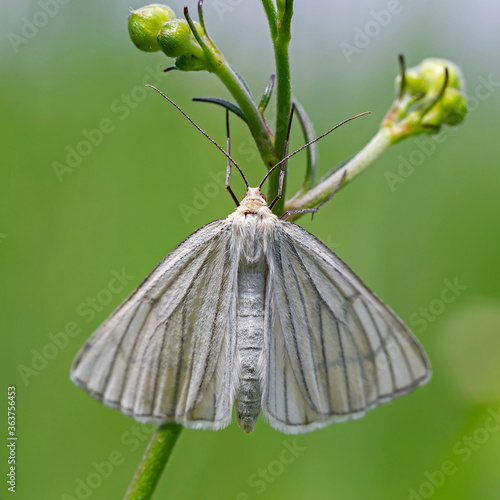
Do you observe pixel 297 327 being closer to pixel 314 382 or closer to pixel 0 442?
pixel 314 382

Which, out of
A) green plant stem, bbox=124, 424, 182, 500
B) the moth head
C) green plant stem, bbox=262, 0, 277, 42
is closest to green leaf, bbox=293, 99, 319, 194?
the moth head

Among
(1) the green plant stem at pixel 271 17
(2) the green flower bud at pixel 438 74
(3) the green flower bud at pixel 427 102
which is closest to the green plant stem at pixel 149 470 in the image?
(1) the green plant stem at pixel 271 17

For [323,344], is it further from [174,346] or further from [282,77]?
[282,77]

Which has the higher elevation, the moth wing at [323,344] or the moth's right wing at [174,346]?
the moth's right wing at [174,346]

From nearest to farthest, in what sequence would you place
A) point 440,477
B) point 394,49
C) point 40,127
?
point 440,477 → point 40,127 → point 394,49

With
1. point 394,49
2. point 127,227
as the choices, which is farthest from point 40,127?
point 394,49

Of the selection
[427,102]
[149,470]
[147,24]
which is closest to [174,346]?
[149,470]

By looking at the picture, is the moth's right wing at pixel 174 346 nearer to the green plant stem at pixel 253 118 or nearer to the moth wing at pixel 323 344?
the moth wing at pixel 323 344
